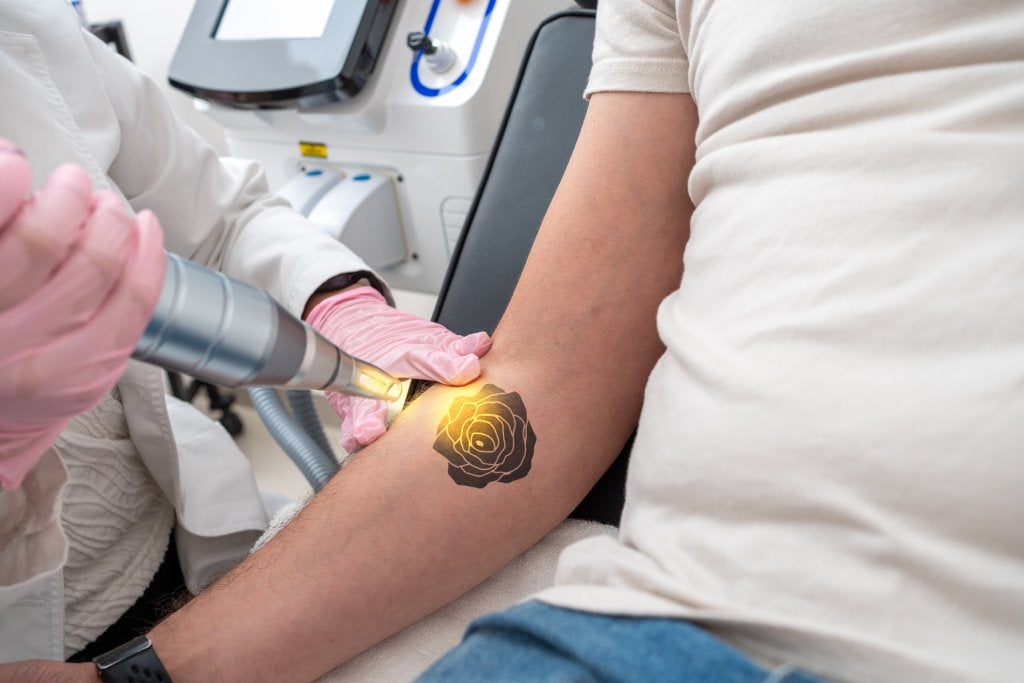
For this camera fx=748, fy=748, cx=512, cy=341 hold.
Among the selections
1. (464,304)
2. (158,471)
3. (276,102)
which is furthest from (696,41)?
(276,102)

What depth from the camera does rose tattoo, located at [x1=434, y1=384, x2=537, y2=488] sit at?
0.75 metres

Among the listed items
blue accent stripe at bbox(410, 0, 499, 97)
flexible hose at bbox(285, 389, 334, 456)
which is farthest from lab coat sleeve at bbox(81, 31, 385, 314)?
blue accent stripe at bbox(410, 0, 499, 97)

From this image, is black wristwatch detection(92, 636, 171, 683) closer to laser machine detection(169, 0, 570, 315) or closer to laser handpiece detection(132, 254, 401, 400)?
laser handpiece detection(132, 254, 401, 400)

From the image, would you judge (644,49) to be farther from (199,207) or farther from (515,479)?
(199,207)

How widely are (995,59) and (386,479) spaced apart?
62 centimetres

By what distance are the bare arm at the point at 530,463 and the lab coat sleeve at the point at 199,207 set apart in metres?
0.33

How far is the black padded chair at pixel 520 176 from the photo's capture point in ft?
3.23

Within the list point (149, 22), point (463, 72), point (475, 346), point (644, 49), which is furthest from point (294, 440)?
point (149, 22)

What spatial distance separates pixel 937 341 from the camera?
0.49 metres

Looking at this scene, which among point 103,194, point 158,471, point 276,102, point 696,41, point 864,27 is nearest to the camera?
point 103,194

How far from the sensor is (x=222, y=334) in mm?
450

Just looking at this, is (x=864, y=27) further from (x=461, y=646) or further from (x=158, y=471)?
(x=158, y=471)

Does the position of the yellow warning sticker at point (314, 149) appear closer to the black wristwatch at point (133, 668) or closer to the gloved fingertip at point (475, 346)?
the gloved fingertip at point (475, 346)

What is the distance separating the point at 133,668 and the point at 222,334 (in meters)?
0.42
